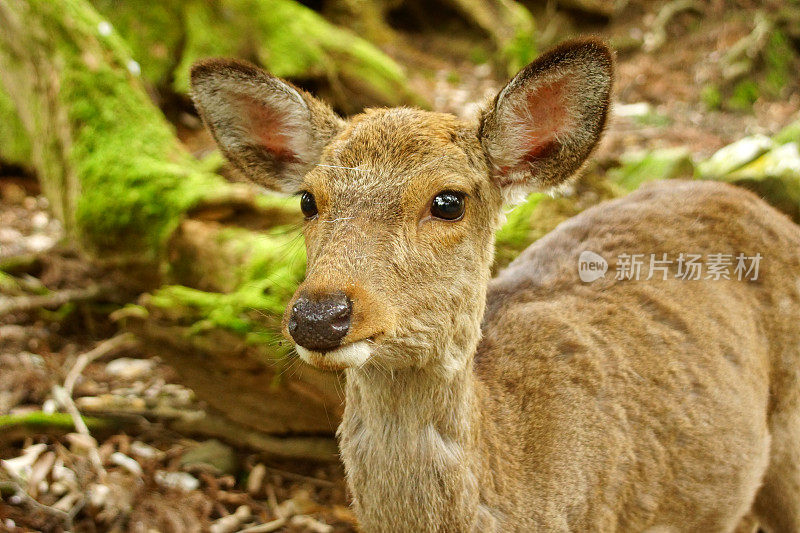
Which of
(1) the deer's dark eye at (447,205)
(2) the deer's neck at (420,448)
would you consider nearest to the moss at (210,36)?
(1) the deer's dark eye at (447,205)

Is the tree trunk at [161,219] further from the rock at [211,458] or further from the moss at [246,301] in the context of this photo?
the rock at [211,458]

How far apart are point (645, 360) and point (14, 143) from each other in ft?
26.9

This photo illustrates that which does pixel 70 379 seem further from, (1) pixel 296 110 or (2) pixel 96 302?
(1) pixel 296 110

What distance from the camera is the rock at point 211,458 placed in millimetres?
4273

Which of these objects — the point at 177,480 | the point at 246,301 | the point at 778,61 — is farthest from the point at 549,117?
the point at 778,61

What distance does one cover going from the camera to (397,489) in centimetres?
262

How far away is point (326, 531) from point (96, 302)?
3.10 metres

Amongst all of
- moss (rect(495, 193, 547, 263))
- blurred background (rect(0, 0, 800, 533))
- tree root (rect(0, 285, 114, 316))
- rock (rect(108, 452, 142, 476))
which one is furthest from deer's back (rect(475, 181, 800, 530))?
tree root (rect(0, 285, 114, 316))

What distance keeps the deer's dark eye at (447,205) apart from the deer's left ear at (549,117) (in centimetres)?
31

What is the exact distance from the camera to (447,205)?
2514mm

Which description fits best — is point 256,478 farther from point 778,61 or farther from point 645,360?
point 778,61
